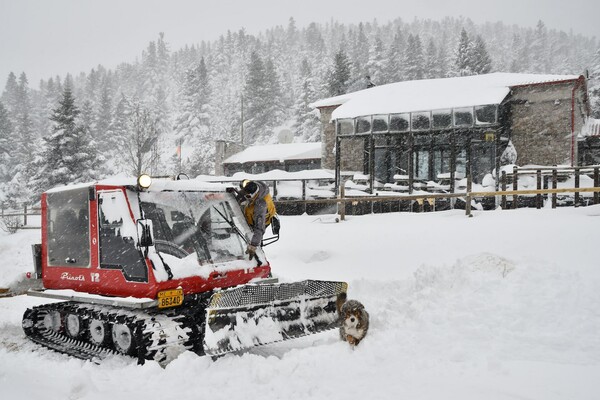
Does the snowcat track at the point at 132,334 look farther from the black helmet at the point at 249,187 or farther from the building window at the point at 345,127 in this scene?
the building window at the point at 345,127

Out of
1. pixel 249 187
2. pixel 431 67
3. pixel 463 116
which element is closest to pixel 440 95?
pixel 463 116

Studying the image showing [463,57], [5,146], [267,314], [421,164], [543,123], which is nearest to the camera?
[267,314]

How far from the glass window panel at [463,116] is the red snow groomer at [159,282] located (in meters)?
15.8

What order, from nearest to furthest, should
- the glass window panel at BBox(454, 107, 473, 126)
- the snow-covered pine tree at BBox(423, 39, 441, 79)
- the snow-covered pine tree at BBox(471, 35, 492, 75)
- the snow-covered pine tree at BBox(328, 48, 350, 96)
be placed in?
1. the glass window panel at BBox(454, 107, 473, 126)
2. the snow-covered pine tree at BBox(328, 48, 350, 96)
3. the snow-covered pine tree at BBox(471, 35, 492, 75)
4. the snow-covered pine tree at BBox(423, 39, 441, 79)

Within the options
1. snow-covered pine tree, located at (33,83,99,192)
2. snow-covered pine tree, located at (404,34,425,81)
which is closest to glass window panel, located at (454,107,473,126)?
snow-covered pine tree, located at (33,83,99,192)

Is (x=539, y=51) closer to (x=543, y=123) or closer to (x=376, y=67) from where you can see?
(x=376, y=67)

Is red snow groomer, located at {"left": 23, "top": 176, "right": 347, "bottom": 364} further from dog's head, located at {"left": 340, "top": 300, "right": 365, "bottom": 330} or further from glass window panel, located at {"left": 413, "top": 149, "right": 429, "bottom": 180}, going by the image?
glass window panel, located at {"left": 413, "top": 149, "right": 429, "bottom": 180}

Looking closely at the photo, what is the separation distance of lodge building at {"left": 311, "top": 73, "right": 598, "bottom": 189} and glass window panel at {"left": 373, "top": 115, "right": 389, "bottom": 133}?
5 cm

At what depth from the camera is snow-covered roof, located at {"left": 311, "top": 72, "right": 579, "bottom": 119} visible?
2026 centimetres

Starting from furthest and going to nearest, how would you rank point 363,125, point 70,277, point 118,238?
point 363,125
point 70,277
point 118,238

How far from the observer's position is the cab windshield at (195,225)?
576cm

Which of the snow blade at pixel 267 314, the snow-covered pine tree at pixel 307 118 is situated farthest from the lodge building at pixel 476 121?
the snow-covered pine tree at pixel 307 118

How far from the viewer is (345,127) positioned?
2294cm

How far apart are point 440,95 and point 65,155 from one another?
2286 centimetres
